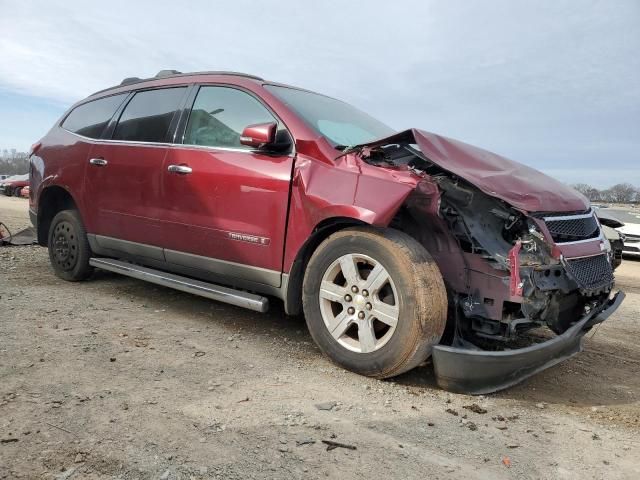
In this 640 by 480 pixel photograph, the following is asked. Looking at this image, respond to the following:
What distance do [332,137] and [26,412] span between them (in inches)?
93.0

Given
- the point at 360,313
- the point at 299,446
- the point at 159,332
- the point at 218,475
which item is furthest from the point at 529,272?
the point at 159,332

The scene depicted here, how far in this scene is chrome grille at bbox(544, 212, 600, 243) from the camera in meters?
2.95

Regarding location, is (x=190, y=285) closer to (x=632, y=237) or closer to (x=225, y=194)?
(x=225, y=194)

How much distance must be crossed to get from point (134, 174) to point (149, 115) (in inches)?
21.3

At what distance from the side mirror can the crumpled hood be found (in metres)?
0.62

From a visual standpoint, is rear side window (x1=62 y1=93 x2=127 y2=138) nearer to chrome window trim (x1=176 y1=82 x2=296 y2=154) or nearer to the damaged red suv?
the damaged red suv

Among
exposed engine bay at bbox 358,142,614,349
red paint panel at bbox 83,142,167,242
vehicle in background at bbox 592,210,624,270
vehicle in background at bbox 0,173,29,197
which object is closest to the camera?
exposed engine bay at bbox 358,142,614,349

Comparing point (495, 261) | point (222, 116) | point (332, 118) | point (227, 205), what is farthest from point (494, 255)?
point (222, 116)

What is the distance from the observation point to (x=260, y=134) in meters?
3.26

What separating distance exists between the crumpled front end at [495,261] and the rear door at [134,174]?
1.86 meters

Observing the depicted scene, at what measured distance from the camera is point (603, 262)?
3266 mm

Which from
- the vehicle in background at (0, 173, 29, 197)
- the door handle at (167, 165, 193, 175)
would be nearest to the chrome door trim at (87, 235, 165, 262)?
the door handle at (167, 165, 193, 175)

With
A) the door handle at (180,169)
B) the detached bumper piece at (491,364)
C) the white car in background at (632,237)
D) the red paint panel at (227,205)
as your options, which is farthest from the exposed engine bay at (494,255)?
the white car in background at (632,237)

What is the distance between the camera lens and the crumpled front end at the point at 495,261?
9.04ft
